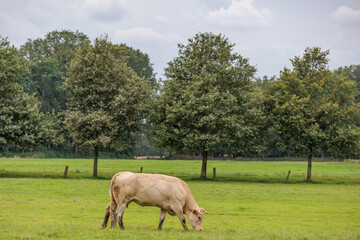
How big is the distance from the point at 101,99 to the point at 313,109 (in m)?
25.1

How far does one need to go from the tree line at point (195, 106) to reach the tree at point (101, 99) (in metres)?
0.12

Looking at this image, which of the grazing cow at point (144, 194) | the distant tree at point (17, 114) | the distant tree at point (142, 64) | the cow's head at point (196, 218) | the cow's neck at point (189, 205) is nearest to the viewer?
the grazing cow at point (144, 194)

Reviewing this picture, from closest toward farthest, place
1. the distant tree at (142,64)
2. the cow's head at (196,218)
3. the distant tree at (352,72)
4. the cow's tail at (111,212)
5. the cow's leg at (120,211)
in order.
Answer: the cow's leg at (120,211) → the cow's tail at (111,212) → the cow's head at (196,218) → the distant tree at (142,64) → the distant tree at (352,72)

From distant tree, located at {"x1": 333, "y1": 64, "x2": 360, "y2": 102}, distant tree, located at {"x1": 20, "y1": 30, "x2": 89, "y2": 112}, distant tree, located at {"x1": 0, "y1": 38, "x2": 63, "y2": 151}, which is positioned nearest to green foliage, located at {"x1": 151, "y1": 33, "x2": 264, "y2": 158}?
distant tree, located at {"x1": 0, "y1": 38, "x2": 63, "y2": 151}

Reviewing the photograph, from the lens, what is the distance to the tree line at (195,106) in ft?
148

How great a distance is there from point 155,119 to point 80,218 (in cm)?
2798

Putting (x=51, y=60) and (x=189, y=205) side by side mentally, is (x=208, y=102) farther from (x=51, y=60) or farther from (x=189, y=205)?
(x=51, y=60)

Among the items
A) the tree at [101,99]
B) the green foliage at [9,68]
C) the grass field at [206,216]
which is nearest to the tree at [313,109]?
the grass field at [206,216]

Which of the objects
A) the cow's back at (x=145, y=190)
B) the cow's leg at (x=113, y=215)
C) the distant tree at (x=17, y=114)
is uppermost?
the distant tree at (x=17, y=114)

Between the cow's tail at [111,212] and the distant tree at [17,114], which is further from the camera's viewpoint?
the distant tree at [17,114]

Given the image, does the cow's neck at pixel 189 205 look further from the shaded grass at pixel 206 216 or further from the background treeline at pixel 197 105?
the background treeline at pixel 197 105

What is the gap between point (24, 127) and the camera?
45.1 m

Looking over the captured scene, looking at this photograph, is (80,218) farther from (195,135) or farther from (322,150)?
(322,150)

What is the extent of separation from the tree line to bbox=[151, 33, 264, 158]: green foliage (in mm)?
120
